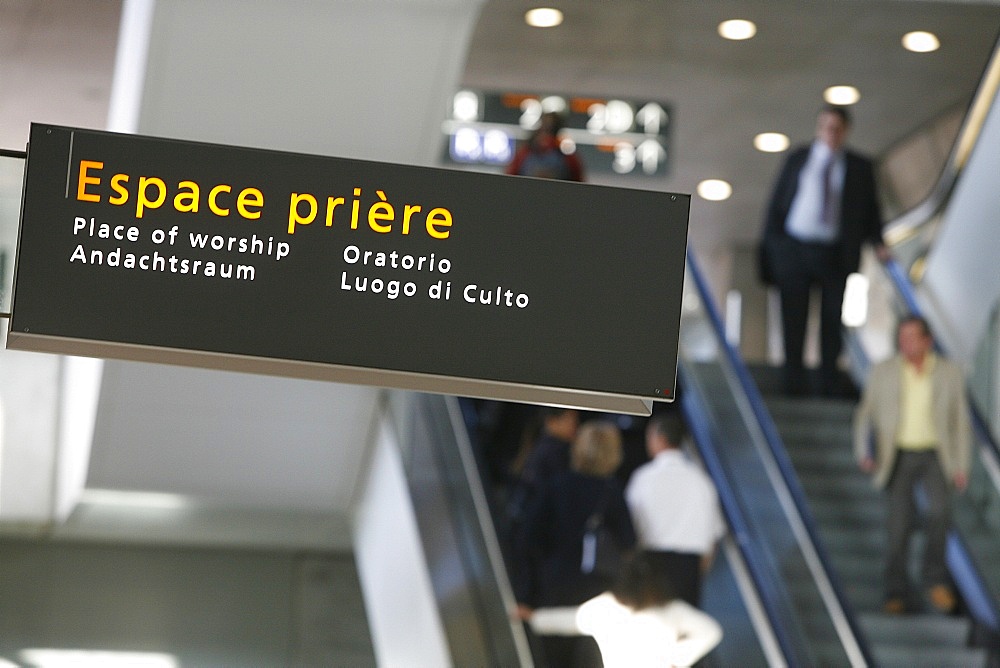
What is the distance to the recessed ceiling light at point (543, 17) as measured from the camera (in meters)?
11.2

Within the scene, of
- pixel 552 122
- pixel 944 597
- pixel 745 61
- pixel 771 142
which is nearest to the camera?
pixel 944 597

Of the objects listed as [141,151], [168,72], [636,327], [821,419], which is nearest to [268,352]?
[141,151]

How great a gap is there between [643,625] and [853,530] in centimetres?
337

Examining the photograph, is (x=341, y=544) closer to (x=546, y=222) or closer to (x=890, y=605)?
(x=890, y=605)

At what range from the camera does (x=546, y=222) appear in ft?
14.2

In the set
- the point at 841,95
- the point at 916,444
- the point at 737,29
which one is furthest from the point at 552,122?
the point at 841,95

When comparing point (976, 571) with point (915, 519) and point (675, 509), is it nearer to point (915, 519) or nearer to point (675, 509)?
point (915, 519)

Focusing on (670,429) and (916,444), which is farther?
(916,444)

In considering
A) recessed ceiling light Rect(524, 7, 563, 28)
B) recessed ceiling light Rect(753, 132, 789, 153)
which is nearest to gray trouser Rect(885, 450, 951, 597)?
recessed ceiling light Rect(524, 7, 563, 28)

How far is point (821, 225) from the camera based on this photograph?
1009 centimetres

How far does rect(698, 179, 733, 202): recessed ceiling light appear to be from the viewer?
52.3 ft

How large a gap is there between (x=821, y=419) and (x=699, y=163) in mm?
5226

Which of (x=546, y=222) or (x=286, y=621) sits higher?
(x=546, y=222)

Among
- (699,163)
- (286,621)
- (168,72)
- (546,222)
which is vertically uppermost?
(699,163)
